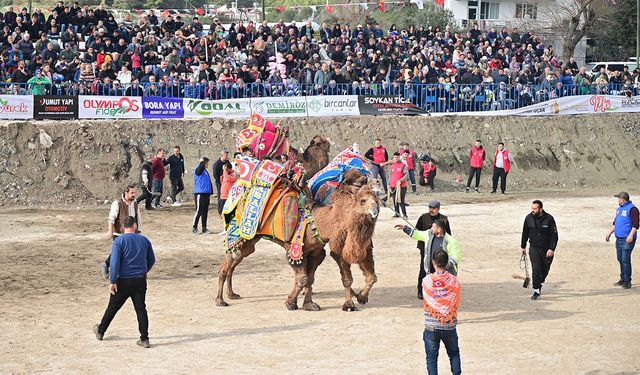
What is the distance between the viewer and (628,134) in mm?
36125

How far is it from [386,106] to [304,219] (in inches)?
735

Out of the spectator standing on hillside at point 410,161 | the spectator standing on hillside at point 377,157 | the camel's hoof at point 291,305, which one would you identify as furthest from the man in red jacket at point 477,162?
the camel's hoof at point 291,305

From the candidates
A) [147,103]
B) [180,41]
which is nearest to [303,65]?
[180,41]

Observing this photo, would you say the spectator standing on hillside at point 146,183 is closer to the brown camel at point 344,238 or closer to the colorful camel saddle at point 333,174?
the brown camel at point 344,238

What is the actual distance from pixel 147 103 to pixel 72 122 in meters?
2.33

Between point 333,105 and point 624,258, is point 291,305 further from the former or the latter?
point 333,105

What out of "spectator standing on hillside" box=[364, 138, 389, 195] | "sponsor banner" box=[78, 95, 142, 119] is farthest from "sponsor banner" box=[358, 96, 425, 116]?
"sponsor banner" box=[78, 95, 142, 119]

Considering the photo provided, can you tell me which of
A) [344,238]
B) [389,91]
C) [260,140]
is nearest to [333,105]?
[389,91]

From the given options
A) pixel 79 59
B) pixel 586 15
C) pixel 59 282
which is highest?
pixel 586 15

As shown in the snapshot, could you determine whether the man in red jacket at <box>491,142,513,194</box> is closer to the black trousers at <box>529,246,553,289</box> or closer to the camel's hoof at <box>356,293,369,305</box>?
the black trousers at <box>529,246,553,289</box>

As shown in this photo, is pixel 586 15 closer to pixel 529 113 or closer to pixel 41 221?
pixel 529 113

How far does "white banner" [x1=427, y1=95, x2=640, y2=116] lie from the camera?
113ft

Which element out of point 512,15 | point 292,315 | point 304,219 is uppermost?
point 512,15

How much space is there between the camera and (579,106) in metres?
35.7
